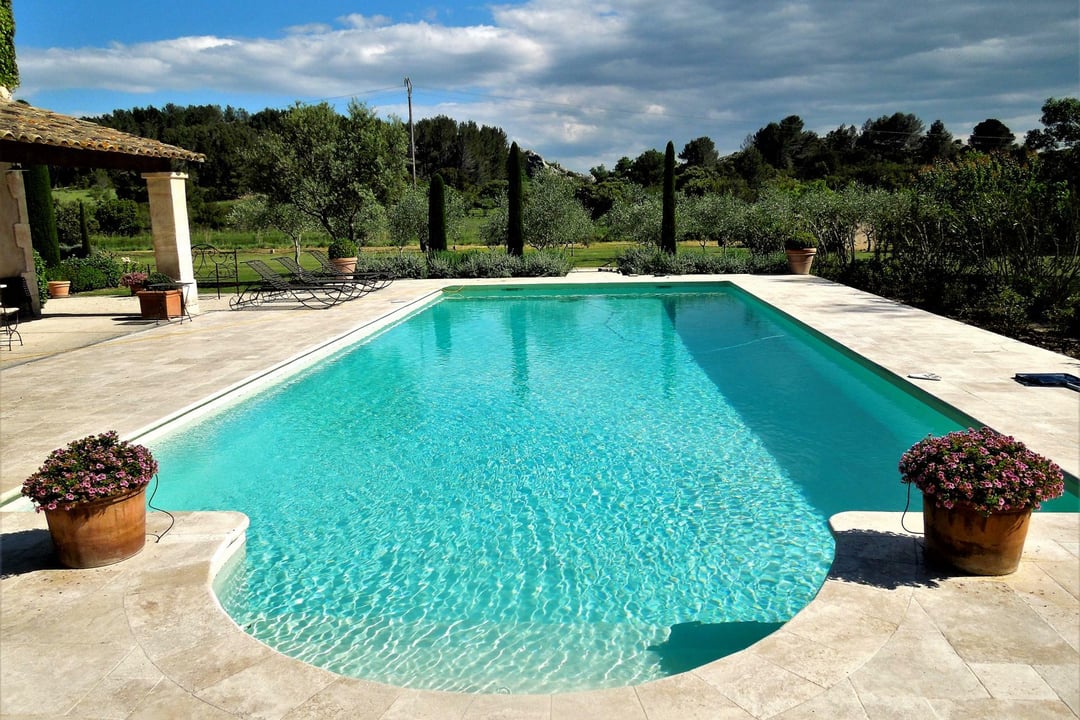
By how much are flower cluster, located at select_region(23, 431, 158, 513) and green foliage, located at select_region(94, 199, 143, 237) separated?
134ft

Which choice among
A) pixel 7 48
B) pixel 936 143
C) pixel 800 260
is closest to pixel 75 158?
pixel 7 48

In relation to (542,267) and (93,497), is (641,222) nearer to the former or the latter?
(542,267)

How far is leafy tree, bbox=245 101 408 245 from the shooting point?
19.8 metres

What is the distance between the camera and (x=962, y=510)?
11.3 feet

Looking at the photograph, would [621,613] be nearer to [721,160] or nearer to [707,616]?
[707,616]

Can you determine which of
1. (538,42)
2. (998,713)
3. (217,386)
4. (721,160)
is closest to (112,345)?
(217,386)

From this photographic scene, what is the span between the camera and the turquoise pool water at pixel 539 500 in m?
3.57

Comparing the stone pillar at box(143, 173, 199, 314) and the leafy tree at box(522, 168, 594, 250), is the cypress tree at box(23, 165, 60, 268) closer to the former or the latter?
the stone pillar at box(143, 173, 199, 314)

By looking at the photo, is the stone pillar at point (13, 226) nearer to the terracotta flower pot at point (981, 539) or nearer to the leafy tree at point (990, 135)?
the terracotta flower pot at point (981, 539)

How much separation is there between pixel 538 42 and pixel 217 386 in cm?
1352

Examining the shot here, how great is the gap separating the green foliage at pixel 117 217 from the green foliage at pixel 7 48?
28.1 meters

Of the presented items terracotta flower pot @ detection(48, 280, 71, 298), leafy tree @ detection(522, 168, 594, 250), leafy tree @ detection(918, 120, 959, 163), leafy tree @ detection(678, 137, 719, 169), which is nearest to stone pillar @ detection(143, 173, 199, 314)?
terracotta flower pot @ detection(48, 280, 71, 298)

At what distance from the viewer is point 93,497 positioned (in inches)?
141

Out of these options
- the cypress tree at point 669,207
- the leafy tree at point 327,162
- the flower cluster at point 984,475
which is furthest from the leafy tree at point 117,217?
the flower cluster at point 984,475
